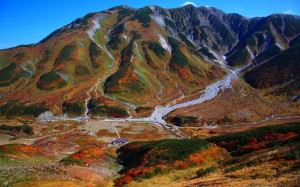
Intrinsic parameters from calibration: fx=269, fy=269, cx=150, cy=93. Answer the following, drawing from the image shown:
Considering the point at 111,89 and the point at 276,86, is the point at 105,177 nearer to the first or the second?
the point at 111,89

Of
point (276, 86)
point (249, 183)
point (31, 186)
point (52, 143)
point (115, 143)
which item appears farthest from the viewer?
point (276, 86)

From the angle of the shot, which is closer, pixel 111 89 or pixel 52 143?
pixel 52 143

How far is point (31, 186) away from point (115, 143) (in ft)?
179

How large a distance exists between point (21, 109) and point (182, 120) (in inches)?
3455

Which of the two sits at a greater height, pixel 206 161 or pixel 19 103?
pixel 19 103

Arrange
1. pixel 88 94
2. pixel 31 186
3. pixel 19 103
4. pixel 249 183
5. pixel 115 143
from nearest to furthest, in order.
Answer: pixel 249 183 → pixel 31 186 → pixel 115 143 → pixel 19 103 → pixel 88 94

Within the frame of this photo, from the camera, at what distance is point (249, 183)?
25688mm

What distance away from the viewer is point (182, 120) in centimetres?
13400

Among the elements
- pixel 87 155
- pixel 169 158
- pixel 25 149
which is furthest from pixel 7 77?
pixel 169 158

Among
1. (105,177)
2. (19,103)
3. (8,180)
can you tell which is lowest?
(105,177)

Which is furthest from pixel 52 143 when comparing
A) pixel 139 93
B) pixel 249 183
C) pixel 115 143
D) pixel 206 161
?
pixel 139 93

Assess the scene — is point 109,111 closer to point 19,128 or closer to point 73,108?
point 73,108

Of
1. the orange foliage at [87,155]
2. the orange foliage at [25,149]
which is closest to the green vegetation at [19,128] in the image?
the orange foliage at [25,149]

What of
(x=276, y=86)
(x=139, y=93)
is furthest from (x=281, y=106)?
(x=139, y=93)
